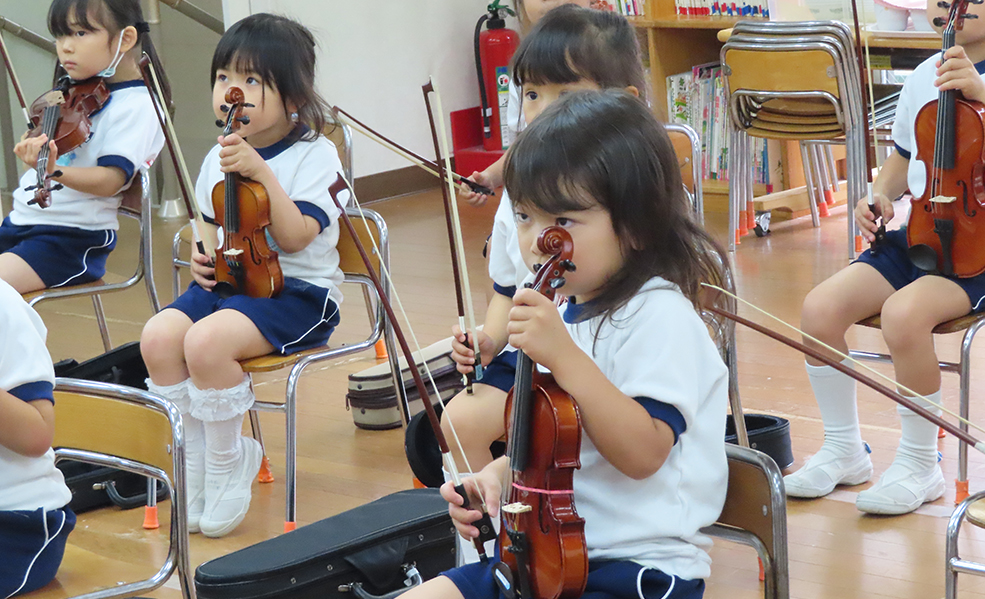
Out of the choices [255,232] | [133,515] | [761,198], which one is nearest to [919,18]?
[761,198]

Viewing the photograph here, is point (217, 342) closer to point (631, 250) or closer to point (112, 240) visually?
point (112, 240)

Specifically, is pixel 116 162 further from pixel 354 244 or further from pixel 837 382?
pixel 837 382

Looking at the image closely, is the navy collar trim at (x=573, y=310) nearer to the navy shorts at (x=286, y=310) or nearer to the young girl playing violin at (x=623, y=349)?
the young girl playing violin at (x=623, y=349)

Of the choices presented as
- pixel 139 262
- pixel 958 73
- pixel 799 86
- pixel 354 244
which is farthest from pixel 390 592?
pixel 799 86

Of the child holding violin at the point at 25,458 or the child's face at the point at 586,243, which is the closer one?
the child's face at the point at 586,243

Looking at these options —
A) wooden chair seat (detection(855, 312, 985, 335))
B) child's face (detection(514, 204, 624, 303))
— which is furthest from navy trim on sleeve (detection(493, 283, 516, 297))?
wooden chair seat (detection(855, 312, 985, 335))

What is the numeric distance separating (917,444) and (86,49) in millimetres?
2157

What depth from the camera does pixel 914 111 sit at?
7.48 feet

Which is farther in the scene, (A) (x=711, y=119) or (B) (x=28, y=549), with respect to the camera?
(A) (x=711, y=119)

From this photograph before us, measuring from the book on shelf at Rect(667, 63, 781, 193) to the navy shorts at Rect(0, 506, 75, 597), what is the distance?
11.6 ft

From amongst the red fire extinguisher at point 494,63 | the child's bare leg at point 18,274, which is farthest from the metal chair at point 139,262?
the red fire extinguisher at point 494,63

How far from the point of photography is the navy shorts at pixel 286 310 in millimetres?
2365

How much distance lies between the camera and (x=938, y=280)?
215 centimetres

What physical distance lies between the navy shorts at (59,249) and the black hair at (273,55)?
0.68m
